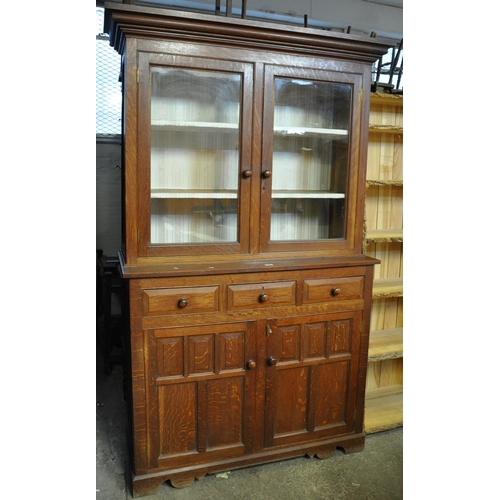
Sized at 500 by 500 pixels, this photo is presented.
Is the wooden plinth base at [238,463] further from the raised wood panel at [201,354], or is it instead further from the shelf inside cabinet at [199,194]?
the shelf inside cabinet at [199,194]

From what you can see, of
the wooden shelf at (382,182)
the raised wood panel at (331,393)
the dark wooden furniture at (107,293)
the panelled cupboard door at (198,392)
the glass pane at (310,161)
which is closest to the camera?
the panelled cupboard door at (198,392)

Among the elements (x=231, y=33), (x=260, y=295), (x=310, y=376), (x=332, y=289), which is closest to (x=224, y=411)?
(x=310, y=376)

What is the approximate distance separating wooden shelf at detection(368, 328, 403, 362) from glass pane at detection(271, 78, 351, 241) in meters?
0.65

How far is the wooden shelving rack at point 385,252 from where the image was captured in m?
2.31

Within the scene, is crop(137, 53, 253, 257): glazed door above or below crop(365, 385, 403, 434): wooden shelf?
above

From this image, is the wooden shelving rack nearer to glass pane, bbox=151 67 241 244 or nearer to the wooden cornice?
the wooden cornice

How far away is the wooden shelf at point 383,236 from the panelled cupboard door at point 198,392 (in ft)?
2.45

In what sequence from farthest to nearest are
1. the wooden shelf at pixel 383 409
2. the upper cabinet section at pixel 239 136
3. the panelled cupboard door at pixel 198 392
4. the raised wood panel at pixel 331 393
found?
the wooden shelf at pixel 383 409 < the raised wood panel at pixel 331 393 < the panelled cupboard door at pixel 198 392 < the upper cabinet section at pixel 239 136

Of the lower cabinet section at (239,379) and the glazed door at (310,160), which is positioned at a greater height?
the glazed door at (310,160)

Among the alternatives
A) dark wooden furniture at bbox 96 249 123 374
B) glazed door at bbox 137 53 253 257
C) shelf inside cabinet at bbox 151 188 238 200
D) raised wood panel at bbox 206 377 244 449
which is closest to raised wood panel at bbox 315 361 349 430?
raised wood panel at bbox 206 377 244 449

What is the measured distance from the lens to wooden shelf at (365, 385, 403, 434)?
2349 mm

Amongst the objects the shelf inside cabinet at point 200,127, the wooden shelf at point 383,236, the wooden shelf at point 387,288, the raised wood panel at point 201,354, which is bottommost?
the raised wood panel at point 201,354

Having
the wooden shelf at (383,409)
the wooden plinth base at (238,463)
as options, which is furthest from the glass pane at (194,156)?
the wooden shelf at (383,409)

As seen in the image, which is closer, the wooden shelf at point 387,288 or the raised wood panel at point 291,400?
the raised wood panel at point 291,400
